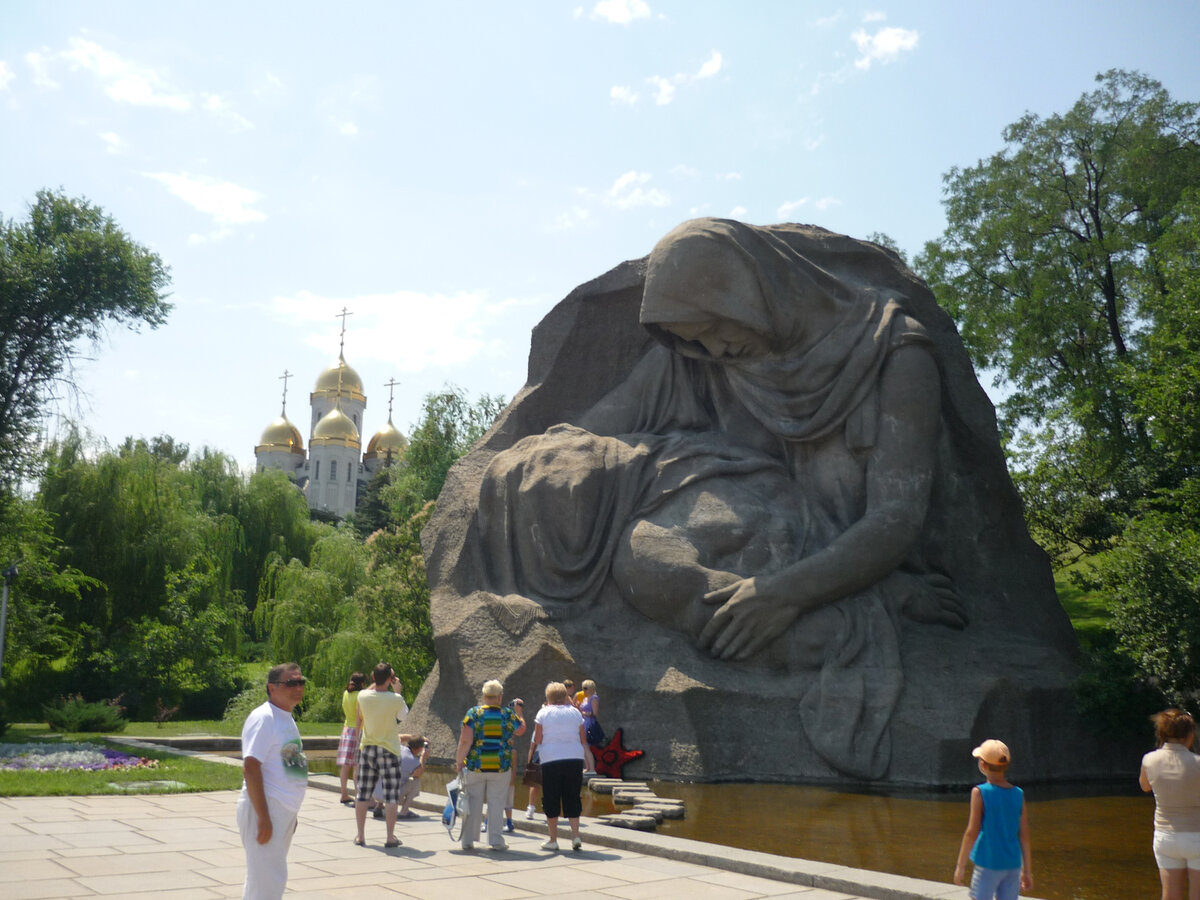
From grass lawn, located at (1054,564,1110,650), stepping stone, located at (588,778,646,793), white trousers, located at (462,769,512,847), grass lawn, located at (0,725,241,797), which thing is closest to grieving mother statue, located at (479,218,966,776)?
stepping stone, located at (588,778,646,793)

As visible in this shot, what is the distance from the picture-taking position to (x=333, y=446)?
247ft

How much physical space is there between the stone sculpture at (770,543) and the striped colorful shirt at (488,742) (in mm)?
3583

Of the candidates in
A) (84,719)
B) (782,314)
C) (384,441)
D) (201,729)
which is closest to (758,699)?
(782,314)

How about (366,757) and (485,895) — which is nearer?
(485,895)

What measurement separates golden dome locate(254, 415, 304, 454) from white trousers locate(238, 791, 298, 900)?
254ft

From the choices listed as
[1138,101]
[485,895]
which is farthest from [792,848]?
[1138,101]

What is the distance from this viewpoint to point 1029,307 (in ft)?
73.3

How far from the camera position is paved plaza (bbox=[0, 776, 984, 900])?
5.73 metres

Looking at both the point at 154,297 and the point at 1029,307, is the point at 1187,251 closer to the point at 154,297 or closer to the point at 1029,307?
the point at 1029,307

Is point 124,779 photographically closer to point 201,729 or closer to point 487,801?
point 487,801

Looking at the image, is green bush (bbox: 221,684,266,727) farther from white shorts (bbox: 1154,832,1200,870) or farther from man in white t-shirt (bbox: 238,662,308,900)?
white shorts (bbox: 1154,832,1200,870)

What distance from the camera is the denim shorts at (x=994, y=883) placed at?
4465 mm

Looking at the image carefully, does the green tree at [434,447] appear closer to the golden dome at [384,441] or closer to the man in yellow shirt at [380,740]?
the man in yellow shirt at [380,740]

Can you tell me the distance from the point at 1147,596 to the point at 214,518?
28.1 metres
